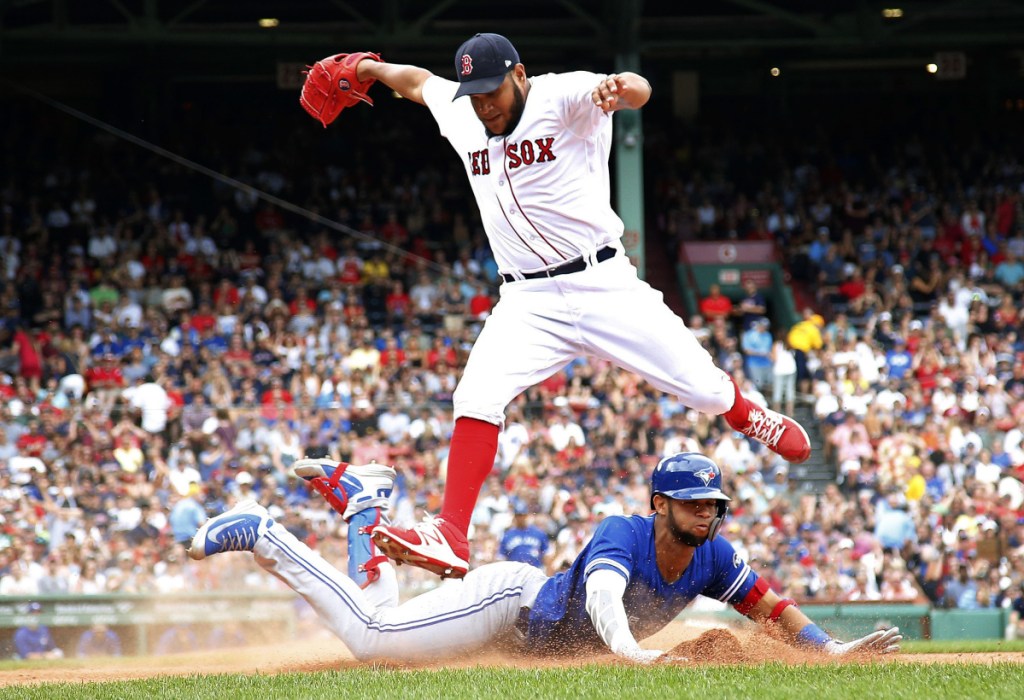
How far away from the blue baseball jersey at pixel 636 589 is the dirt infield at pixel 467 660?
0.38ft

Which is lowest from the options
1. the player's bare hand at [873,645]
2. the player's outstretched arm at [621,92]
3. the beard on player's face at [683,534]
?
the player's bare hand at [873,645]

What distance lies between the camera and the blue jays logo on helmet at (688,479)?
5512 millimetres

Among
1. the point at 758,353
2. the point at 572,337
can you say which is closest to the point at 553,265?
the point at 572,337

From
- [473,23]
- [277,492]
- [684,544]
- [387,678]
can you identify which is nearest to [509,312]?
[684,544]

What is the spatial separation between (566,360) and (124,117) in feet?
60.4

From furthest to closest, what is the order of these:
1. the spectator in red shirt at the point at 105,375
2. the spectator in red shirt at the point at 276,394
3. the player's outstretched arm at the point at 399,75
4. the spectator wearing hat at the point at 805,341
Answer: the spectator wearing hat at the point at 805,341 < the spectator in red shirt at the point at 105,375 < the spectator in red shirt at the point at 276,394 < the player's outstretched arm at the point at 399,75

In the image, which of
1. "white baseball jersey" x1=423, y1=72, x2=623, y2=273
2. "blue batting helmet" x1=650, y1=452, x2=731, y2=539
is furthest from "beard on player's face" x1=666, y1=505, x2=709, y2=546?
"white baseball jersey" x1=423, y1=72, x2=623, y2=273

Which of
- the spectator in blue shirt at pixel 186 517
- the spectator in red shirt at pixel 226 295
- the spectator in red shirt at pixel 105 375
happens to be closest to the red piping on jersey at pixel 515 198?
the spectator in blue shirt at pixel 186 517

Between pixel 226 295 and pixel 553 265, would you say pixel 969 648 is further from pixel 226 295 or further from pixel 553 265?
pixel 226 295

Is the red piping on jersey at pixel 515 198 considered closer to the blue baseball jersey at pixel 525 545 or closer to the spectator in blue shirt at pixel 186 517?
the blue baseball jersey at pixel 525 545

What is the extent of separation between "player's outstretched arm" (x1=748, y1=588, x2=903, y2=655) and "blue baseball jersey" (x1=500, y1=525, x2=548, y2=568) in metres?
5.19

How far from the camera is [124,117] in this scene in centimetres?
2267

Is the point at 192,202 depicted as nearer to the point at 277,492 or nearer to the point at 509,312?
the point at 277,492

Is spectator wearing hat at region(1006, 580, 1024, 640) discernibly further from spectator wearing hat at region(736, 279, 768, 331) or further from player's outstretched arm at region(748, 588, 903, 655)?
player's outstretched arm at region(748, 588, 903, 655)
